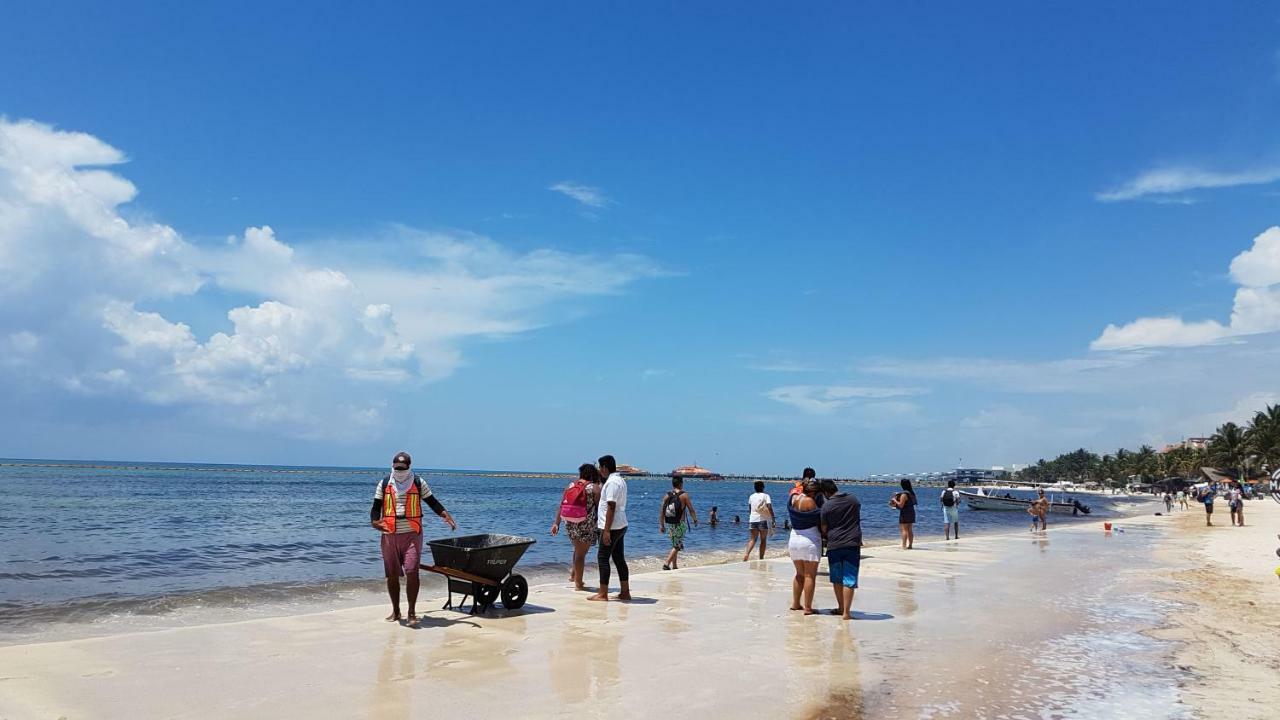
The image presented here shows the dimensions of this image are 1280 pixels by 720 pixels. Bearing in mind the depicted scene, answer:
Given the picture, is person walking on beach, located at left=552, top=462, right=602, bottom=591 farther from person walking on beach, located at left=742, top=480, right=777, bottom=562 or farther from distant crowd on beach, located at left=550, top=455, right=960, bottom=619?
person walking on beach, located at left=742, top=480, right=777, bottom=562

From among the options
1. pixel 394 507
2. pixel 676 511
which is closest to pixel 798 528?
pixel 394 507

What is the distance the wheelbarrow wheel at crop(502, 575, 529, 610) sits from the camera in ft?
32.3

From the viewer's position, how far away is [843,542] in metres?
9.65

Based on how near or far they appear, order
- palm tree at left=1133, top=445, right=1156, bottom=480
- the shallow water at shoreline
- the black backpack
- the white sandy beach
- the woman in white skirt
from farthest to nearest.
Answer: palm tree at left=1133, top=445, right=1156, bottom=480 < the black backpack < the shallow water at shoreline < the woman in white skirt < the white sandy beach

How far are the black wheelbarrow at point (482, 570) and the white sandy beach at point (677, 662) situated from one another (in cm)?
30

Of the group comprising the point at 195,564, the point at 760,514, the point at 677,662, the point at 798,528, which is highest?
the point at 798,528

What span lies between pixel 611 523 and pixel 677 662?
10.3 ft

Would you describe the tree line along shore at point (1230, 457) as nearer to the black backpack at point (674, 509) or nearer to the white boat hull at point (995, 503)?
the white boat hull at point (995, 503)

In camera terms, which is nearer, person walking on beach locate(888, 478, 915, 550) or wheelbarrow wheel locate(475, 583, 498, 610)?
wheelbarrow wheel locate(475, 583, 498, 610)

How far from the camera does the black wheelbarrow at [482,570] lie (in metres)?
9.45

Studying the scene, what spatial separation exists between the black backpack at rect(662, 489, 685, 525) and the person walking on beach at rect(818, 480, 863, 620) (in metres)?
6.21

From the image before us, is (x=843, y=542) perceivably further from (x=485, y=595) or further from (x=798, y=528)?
(x=485, y=595)

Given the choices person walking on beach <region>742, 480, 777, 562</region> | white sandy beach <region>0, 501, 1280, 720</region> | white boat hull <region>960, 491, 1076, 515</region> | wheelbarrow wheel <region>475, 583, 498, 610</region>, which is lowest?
white boat hull <region>960, 491, 1076, 515</region>

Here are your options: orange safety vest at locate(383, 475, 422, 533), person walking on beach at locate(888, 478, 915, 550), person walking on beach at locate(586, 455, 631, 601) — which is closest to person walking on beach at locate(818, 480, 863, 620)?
person walking on beach at locate(586, 455, 631, 601)
